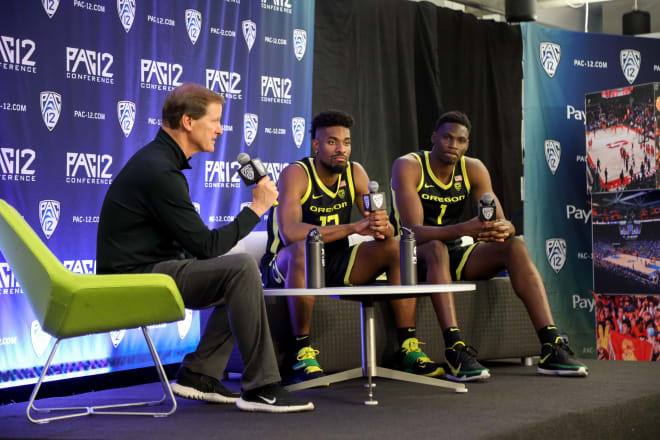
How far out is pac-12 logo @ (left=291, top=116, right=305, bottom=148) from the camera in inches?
186

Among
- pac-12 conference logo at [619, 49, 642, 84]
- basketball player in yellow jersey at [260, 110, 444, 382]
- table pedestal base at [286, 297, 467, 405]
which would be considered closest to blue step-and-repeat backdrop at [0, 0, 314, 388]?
basketball player in yellow jersey at [260, 110, 444, 382]

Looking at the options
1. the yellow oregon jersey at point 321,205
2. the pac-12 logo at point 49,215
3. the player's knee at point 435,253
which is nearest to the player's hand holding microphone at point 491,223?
the player's knee at point 435,253

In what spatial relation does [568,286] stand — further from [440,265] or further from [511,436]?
[511,436]

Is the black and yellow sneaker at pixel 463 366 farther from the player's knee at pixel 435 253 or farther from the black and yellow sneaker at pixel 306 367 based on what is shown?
the black and yellow sneaker at pixel 306 367

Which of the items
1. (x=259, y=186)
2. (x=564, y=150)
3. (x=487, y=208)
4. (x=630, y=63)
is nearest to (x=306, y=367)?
(x=259, y=186)

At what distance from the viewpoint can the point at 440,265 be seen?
124 inches

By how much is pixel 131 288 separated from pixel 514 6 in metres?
4.32

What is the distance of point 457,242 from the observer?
3684 millimetres

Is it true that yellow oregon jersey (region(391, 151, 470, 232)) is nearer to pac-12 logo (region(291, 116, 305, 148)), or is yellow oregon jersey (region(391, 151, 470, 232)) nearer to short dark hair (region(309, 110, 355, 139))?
short dark hair (region(309, 110, 355, 139))

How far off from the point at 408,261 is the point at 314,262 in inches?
13.2

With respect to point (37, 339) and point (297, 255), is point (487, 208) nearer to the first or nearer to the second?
point (297, 255)

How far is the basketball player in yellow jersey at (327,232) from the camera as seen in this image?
119 inches

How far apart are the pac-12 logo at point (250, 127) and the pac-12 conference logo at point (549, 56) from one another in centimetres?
252

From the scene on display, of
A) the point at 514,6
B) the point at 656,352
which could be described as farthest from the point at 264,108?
the point at 656,352
